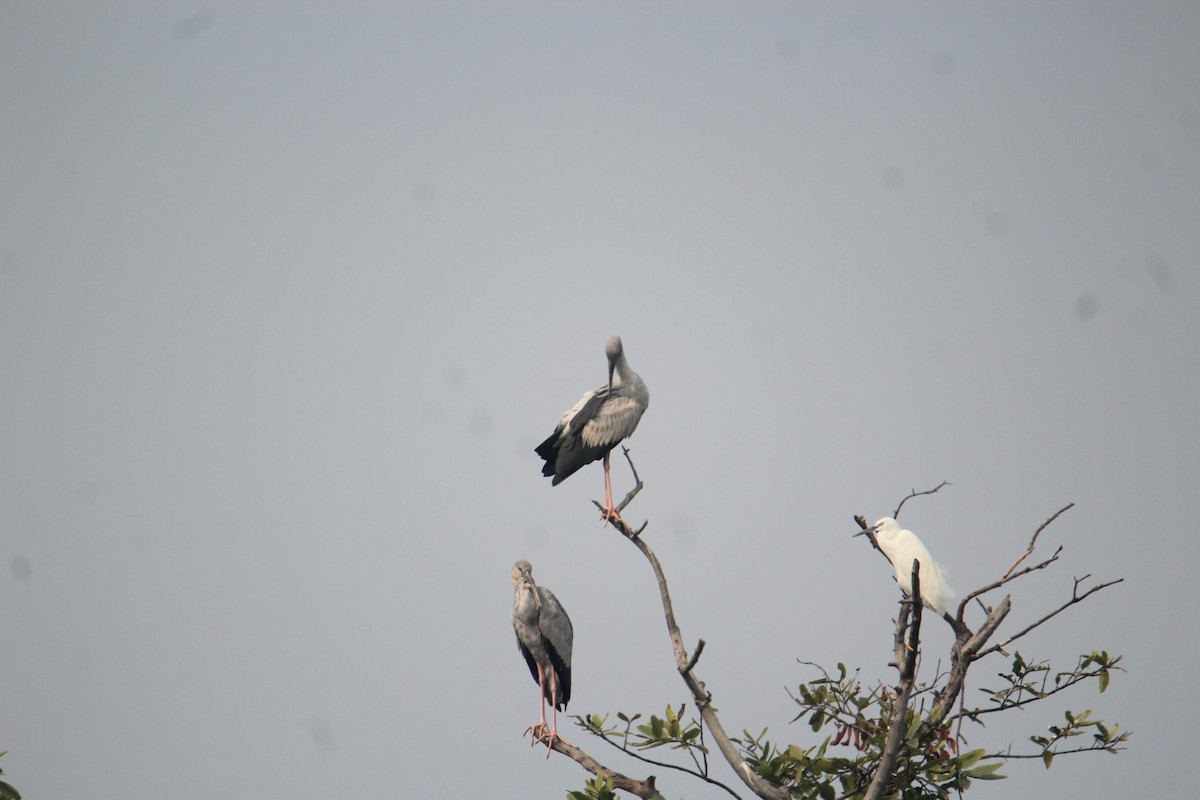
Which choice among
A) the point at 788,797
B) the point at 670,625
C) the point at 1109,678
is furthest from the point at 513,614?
the point at 1109,678

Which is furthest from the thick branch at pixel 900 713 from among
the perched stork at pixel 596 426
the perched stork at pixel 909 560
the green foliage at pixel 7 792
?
the green foliage at pixel 7 792

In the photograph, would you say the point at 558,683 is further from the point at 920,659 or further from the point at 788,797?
the point at 920,659

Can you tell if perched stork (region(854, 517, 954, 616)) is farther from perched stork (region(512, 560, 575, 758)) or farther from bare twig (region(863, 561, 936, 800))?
perched stork (region(512, 560, 575, 758))

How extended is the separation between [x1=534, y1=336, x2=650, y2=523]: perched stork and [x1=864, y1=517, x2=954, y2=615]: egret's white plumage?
2474mm

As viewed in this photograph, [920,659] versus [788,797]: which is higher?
[920,659]

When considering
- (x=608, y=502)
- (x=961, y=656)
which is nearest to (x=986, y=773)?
(x=961, y=656)

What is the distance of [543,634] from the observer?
11.2 m

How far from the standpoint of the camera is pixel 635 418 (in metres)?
11.5

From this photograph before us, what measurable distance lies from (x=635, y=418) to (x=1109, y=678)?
4867 millimetres

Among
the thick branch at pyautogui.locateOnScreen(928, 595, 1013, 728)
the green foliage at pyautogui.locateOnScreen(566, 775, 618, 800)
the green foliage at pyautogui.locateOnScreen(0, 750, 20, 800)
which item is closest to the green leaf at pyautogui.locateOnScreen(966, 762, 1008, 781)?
the thick branch at pyautogui.locateOnScreen(928, 595, 1013, 728)

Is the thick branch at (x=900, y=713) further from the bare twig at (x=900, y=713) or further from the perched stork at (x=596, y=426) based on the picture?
the perched stork at (x=596, y=426)

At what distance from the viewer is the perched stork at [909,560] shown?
9.30 metres

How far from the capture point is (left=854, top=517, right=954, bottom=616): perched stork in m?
9.30

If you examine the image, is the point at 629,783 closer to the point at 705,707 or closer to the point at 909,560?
the point at 705,707
